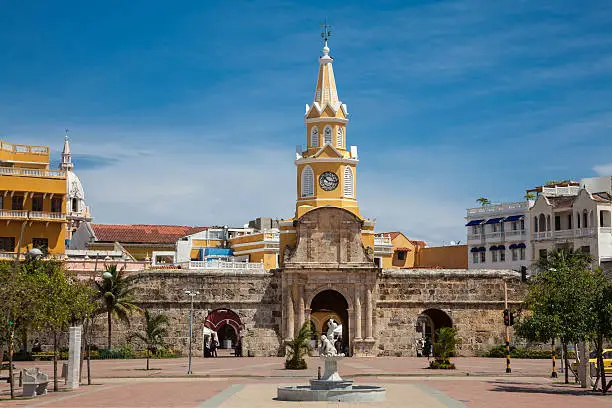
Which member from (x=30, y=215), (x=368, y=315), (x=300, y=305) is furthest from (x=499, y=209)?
(x=30, y=215)

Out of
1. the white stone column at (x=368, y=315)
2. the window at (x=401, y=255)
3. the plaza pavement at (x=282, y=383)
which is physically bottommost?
the plaza pavement at (x=282, y=383)

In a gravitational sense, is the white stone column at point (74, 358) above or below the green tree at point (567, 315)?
below

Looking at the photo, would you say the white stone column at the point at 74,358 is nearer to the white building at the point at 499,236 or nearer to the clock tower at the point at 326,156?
the clock tower at the point at 326,156

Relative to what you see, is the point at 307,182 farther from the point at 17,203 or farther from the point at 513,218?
the point at 513,218

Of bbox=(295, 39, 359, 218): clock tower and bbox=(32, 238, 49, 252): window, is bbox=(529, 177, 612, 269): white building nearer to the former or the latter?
bbox=(295, 39, 359, 218): clock tower

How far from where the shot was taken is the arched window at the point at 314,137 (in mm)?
71438

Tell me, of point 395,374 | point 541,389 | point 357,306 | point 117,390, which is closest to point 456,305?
point 357,306

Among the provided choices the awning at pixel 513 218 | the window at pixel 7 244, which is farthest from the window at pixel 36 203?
the awning at pixel 513 218

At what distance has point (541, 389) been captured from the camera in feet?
123

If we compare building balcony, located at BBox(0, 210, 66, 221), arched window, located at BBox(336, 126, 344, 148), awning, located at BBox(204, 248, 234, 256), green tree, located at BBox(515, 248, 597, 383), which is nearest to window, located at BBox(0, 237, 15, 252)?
building balcony, located at BBox(0, 210, 66, 221)

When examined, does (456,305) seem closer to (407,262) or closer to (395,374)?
(395,374)

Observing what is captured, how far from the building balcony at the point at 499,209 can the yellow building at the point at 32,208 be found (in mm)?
42481

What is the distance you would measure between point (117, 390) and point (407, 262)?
6797cm

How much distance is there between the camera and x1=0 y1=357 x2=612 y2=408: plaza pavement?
31.3 metres
